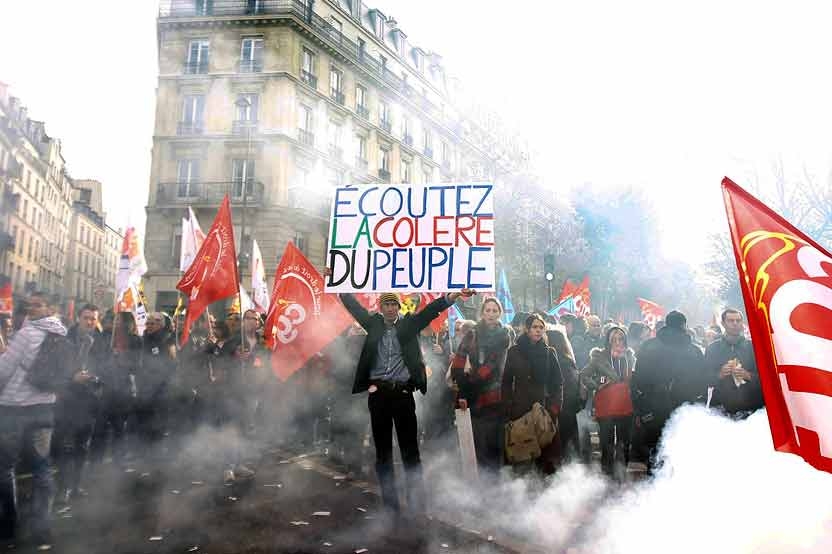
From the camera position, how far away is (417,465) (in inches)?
200

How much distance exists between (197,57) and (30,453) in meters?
26.3

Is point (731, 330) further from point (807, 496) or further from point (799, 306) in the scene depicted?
point (799, 306)

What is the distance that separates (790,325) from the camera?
2.27 metres

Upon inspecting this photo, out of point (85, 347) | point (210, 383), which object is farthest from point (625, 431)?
point (85, 347)

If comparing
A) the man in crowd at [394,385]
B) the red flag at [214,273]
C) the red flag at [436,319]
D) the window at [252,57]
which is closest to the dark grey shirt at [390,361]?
the man in crowd at [394,385]

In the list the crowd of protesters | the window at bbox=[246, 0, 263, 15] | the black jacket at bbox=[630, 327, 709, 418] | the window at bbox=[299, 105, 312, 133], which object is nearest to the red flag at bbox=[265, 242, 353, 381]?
the crowd of protesters

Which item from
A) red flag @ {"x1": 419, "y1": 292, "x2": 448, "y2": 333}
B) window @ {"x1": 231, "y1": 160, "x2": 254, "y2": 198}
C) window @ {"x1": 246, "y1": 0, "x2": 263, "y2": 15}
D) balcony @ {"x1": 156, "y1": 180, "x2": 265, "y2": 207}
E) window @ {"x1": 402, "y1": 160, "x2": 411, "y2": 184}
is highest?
window @ {"x1": 246, "y1": 0, "x2": 263, "y2": 15}

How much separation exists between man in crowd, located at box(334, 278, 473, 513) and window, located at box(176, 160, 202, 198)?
24.8 m

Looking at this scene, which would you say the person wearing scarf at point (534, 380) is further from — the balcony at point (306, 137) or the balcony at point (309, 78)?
the balcony at point (309, 78)

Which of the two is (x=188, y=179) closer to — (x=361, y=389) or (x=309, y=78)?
(x=309, y=78)

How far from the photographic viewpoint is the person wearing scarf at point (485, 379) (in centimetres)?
590

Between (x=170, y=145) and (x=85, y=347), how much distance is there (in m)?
24.2

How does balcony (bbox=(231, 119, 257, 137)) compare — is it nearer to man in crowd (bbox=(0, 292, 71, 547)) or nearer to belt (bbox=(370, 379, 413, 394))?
man in crowd (bbox=(0, 292, 71, 547))

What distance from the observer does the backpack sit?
4.47 m
